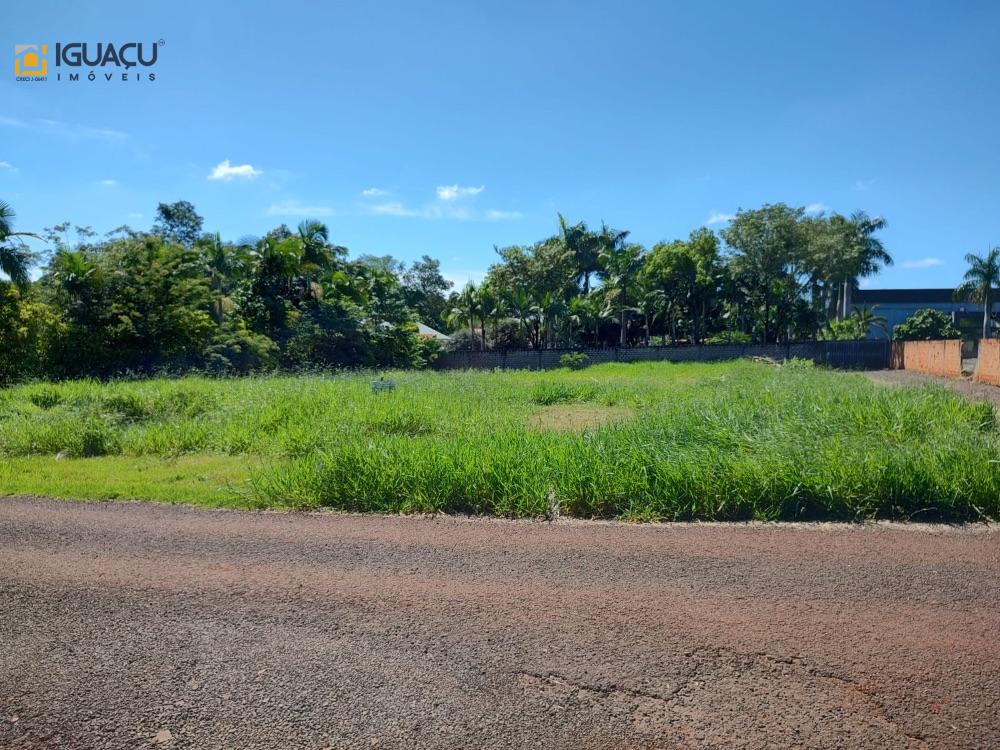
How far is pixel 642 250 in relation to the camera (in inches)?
1601

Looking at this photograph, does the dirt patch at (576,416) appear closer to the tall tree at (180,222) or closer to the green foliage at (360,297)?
the green foliage at (360,297)

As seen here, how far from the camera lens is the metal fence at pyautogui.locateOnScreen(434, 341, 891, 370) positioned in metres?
33.7

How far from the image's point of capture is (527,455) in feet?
22.1

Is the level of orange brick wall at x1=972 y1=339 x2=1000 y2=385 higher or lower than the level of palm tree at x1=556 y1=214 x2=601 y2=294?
lower

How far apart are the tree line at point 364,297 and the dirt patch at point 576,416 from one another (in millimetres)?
15823

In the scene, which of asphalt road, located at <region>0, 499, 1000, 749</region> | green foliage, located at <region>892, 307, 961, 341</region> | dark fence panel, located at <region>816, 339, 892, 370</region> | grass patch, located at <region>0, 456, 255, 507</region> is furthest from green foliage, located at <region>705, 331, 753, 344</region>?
asphalt road, located at <region>0, 499, 1000, 749</region>

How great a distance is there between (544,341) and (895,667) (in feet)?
117

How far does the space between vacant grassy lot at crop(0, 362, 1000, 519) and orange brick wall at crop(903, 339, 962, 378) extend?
1530 centimetres

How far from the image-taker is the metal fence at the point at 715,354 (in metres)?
33.7

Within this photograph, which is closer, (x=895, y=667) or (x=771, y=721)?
(x=771, y=721)

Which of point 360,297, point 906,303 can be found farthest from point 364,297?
point 906,303

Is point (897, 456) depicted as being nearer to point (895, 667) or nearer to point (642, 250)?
point (895, 667)

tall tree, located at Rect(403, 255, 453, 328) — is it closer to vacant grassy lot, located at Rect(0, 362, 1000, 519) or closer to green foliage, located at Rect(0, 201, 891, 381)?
green foliage, located at Rect(0, 201, 891, 381)

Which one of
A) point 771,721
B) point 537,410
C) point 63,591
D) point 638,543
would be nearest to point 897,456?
point 638,543
